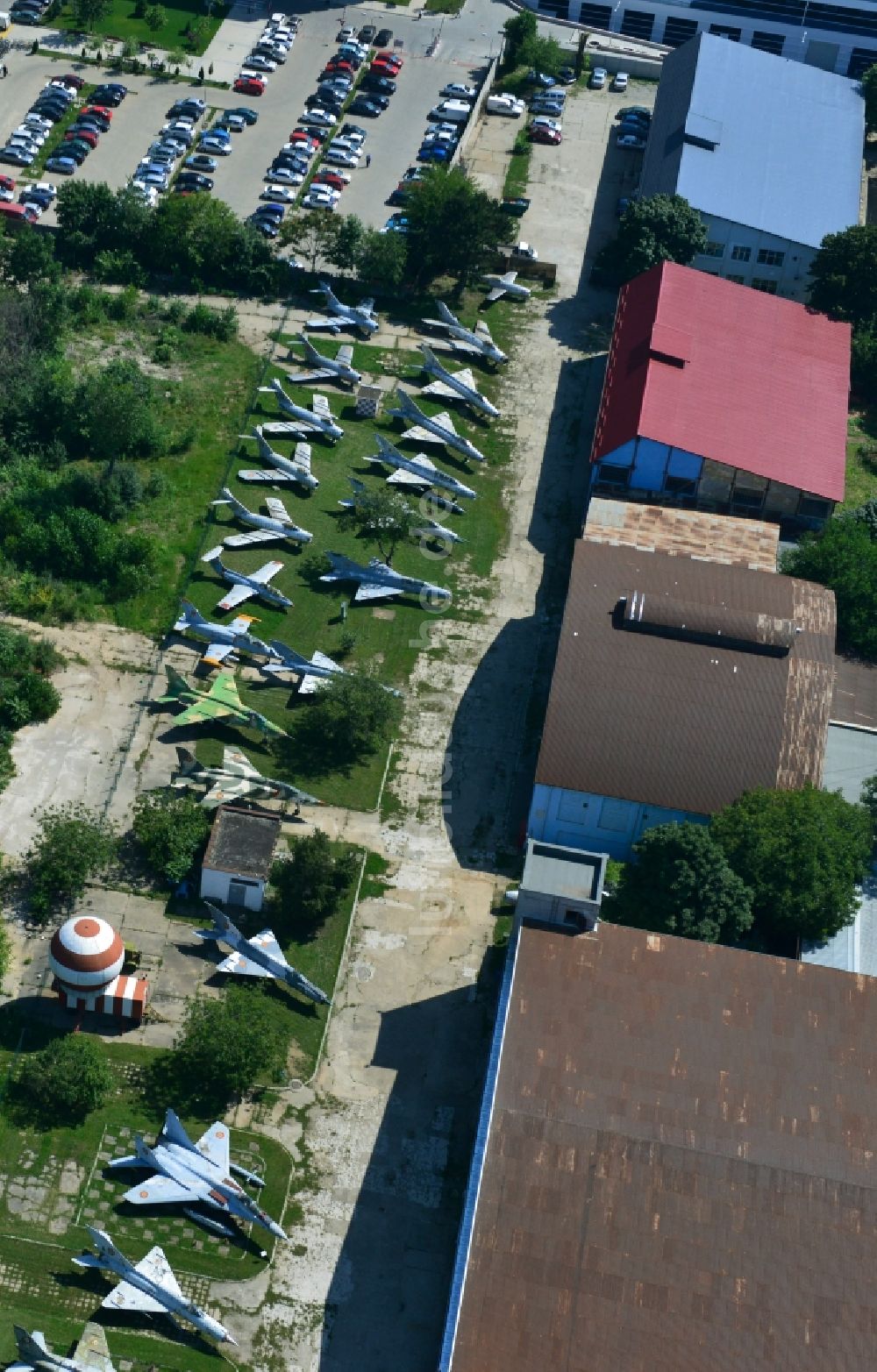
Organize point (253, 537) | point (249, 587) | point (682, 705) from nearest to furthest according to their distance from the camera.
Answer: point (682, 705), point (249, 587), point (253, 537)

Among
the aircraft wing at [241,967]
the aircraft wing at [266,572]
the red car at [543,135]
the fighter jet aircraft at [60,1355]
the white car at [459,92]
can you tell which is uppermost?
the white car at [459,92]

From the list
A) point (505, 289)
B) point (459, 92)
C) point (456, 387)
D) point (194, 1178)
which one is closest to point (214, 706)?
point (194, 1178)

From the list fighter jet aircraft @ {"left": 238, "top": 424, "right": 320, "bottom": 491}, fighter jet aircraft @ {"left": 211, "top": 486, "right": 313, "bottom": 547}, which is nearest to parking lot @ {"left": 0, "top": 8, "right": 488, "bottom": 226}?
fighter jet aircraft @ {"left": 238, "top": 424, "right": 320, "bottom": 491}

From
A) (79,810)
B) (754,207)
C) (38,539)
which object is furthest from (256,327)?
(79,810)

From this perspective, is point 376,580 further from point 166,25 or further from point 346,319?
point 166,25

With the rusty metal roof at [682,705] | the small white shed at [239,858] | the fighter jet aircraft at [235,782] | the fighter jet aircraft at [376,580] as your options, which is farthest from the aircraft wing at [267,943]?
the fighter jet aircraft at [376,580]

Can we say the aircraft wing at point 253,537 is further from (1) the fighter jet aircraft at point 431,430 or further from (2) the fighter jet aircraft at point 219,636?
(1) the fighter jet aircraft at point 431,430
